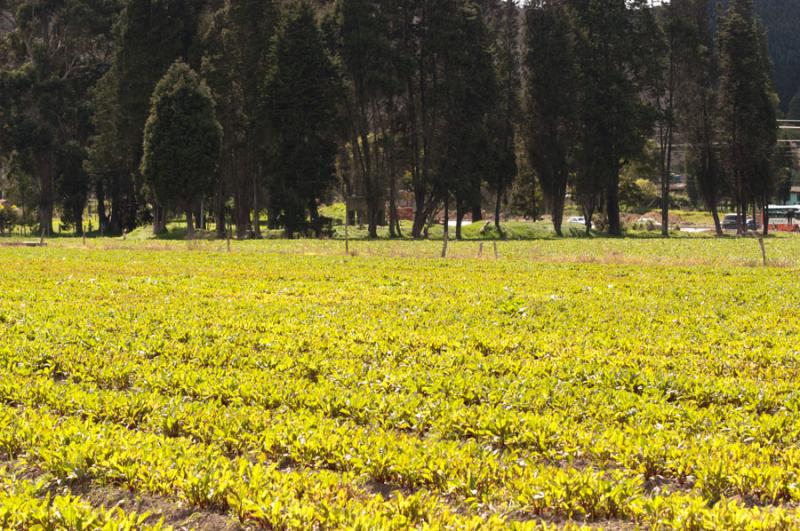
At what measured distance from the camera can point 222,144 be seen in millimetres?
65250

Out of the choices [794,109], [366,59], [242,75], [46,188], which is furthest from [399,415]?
[794,109]

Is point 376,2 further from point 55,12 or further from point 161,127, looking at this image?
point 55,12

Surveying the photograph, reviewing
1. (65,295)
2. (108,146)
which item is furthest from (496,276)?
(108,146)

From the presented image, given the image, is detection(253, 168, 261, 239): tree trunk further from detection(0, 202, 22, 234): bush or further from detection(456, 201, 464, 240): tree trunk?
detection(0, 202, 22, 234): bush

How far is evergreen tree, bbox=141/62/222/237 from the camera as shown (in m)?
58.2

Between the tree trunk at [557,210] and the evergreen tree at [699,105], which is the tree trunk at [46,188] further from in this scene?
the evergreen tree at [699,105]

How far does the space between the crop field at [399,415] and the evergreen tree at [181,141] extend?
42.6 metres

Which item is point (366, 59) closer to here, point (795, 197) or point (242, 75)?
point (242, 75)

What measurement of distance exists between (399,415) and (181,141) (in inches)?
2100

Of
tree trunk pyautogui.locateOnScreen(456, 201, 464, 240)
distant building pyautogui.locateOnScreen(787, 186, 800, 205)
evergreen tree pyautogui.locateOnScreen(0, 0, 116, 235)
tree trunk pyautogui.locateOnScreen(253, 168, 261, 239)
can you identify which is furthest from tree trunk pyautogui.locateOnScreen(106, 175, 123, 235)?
distant building pyautogui.locateOnScreen(787, 186, 800, 205)

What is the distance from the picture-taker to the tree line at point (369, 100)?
60969 mm

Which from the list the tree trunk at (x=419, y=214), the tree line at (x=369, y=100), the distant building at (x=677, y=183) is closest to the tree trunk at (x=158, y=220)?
the tree line at (x=369, y=100)

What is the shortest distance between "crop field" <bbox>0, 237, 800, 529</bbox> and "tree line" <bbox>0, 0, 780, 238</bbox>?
45219 mm

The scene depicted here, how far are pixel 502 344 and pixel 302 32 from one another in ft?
178
